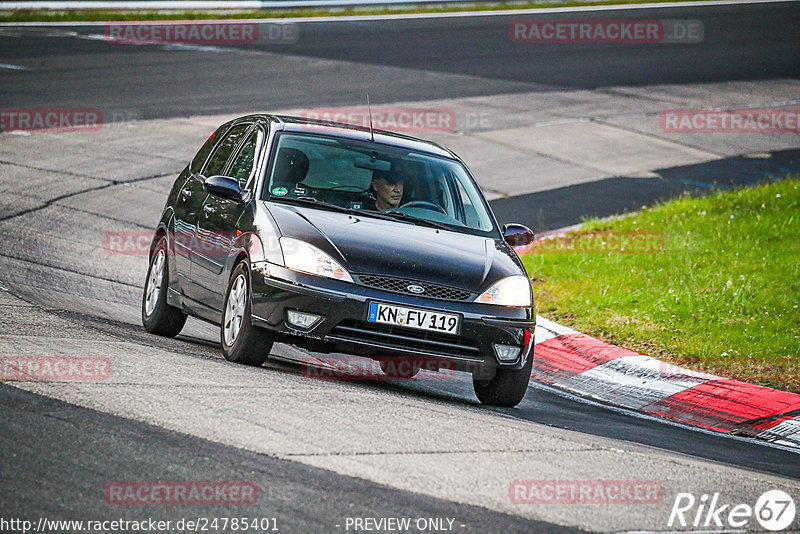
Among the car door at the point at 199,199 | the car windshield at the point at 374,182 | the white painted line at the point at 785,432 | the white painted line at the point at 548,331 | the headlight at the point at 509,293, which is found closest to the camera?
the headlight at the point at 509,293

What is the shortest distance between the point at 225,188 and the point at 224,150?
124 cm

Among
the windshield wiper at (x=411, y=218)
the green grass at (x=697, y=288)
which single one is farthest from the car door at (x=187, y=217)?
the green grass at (x=697, y=288)

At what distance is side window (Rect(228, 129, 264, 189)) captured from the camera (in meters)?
8.62

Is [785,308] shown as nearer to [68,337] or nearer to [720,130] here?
[68,337]

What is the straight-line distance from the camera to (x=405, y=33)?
101 ft

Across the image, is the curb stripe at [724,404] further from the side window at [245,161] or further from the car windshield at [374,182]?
the side window at [245,161]

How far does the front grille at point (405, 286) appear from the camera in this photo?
7.41 m

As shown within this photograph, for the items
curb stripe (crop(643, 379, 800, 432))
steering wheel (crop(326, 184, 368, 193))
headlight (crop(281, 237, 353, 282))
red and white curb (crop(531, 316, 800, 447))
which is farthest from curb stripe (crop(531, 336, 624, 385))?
headlight (crop(281, 237, 353, 282))

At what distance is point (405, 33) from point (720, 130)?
10.9 m

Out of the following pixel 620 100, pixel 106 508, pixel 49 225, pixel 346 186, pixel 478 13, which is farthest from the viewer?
pixel 478 13

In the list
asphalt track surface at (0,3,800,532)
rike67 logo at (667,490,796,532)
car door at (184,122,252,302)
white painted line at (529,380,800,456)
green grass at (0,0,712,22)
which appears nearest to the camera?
asphalt track surface at (0,3,800,532)

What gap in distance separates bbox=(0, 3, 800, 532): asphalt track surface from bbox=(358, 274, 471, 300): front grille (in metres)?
0.66

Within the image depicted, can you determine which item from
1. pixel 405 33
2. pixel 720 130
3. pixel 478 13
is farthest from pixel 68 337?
pixel 478 13

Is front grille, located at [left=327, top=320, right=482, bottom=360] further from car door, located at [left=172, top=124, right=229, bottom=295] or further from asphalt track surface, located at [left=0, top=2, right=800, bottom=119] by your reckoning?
asphalt track surface, located at [left=0, top=2, right=800, bottom=119]
